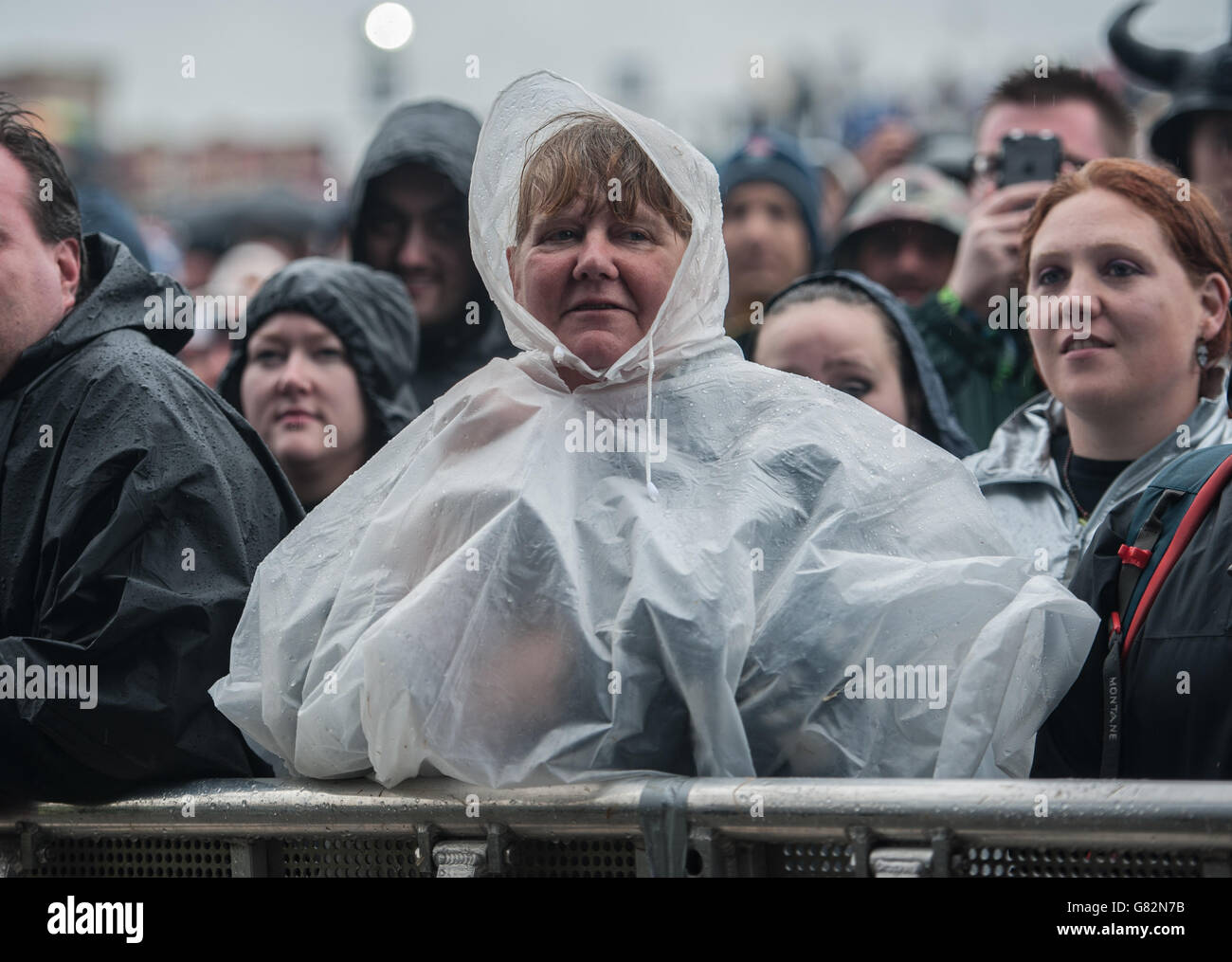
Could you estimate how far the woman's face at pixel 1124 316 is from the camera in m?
3.19

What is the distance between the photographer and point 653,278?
8.91 feet

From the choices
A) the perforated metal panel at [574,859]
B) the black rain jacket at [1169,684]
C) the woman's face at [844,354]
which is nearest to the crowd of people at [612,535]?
→ the black rain jacket at [1169,684]

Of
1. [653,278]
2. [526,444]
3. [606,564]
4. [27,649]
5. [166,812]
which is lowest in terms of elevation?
[166,812]

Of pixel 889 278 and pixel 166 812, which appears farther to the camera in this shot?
pixel 889 278

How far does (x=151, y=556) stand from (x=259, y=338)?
4.88 ft

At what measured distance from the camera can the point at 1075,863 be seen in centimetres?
197

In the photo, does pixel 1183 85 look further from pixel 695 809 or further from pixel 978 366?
pixel 695 809

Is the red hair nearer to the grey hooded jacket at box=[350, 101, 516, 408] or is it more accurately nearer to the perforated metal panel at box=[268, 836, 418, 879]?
the grey hooded jacket at box=[350, 101, 516, 408]

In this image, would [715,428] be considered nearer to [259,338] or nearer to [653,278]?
[653,278]

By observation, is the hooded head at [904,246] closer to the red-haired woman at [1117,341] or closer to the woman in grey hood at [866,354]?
the woman in grey hood at [866,354]

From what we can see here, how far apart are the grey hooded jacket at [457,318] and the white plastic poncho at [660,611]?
2.03m

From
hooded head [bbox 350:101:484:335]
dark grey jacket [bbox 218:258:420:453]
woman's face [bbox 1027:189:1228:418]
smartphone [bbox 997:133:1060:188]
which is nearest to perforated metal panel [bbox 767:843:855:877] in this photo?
woman's face [bbox 1027:189:1228:418]

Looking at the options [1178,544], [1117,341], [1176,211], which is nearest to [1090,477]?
[1117,341]
